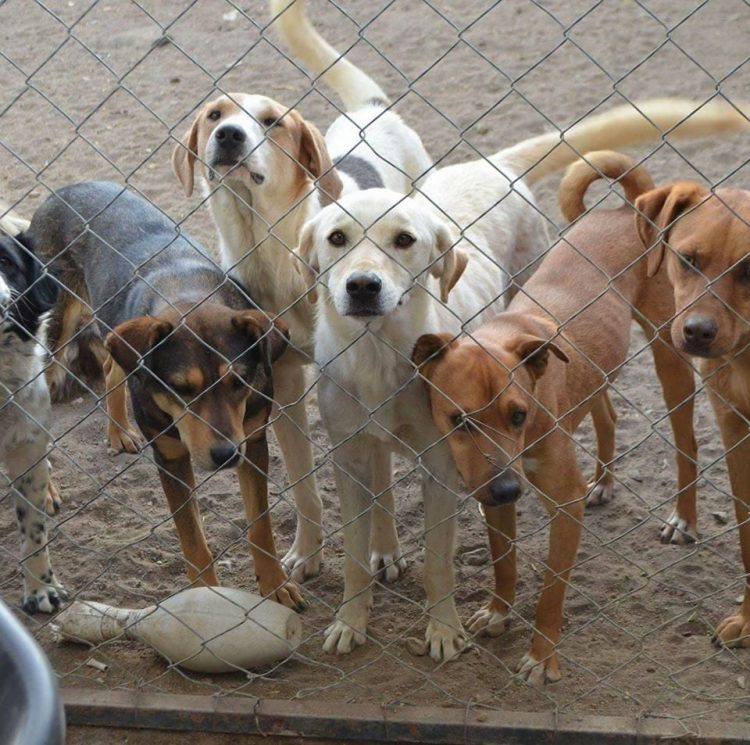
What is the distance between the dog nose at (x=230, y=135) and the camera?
3.79m

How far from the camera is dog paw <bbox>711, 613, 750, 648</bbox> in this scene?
352 centimetres

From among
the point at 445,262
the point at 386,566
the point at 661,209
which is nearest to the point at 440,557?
the point at 386,566

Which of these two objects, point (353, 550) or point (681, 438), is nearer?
point (353, 550)

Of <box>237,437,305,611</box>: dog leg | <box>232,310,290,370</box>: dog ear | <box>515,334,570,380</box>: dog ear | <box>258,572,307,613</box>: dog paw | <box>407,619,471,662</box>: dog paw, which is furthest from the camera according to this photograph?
<box>258,572,307,613</box>: dog paw

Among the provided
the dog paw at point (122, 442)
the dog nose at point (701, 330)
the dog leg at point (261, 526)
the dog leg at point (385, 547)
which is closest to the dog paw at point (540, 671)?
the dog leg at point (385, 547)

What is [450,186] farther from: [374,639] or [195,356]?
[374,639]

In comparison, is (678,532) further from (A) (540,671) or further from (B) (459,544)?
(A) (540,671)

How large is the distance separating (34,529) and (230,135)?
1457mm

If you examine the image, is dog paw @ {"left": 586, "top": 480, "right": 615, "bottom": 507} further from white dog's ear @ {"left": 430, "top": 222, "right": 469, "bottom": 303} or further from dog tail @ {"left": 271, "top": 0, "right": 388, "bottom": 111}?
dog tail @ {"left": 271, "top": 0, "right": 388, "bottom": 111}

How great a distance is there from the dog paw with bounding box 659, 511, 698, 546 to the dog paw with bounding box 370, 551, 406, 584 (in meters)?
0.96

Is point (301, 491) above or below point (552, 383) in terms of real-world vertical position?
below

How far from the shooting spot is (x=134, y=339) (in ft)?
11.2

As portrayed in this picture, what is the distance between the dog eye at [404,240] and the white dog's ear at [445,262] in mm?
96

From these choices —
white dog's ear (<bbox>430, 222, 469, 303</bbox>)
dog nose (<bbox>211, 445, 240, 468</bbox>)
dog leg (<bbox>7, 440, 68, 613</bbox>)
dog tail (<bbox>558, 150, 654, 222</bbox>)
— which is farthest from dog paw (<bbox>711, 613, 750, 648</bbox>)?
dog leg (<bbox>7, 440, 68, 613</bbox>)
